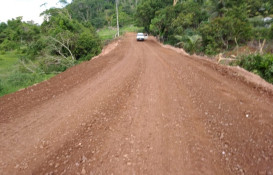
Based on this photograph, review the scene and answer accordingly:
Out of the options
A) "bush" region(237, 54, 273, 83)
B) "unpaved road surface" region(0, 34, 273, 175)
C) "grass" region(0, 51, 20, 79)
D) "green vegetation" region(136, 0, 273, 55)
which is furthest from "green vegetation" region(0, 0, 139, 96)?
"bush" region(237, 54, 273, 83)

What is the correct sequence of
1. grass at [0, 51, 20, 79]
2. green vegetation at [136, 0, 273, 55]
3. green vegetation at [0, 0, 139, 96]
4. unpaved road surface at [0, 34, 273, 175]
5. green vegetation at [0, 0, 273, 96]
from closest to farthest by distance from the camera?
unpaved road surface at [0, 34, 273, 175] < green vegetation at [0, 0, 139, 96] < green vegetation at [0, 0, 273, 96] < green vegetation at [136, 0, 273, 55] < grass at [0, 51, 20, 79]

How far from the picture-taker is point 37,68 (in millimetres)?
11984

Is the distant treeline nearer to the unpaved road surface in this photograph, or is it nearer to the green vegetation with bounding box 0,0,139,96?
the green vegetation with bounding box 0,0,139,96

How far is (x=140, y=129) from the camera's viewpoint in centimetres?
329

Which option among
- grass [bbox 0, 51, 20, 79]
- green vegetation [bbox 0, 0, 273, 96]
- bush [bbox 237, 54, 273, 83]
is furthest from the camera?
grass [bbox 0, 51, 20, 79]

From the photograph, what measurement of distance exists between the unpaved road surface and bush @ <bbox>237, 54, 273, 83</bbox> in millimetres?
1458

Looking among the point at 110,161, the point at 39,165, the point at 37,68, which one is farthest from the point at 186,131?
the point at 37,68

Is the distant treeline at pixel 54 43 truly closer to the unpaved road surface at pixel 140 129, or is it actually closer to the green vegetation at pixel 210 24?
the unpaved road surface at pixel 140 129

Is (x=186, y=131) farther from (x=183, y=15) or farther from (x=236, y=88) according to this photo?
(x=183, y=15)

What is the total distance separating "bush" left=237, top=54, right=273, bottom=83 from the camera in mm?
6250

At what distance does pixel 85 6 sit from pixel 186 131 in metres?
80.8

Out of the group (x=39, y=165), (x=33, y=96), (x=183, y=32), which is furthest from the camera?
(x=183, y=32)

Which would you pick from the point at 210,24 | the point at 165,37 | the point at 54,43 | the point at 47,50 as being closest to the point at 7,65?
the point at 47,50

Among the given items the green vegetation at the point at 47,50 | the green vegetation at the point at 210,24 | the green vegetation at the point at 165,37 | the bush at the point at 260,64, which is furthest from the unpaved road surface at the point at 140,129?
the green vegetation at the point at 210,24
